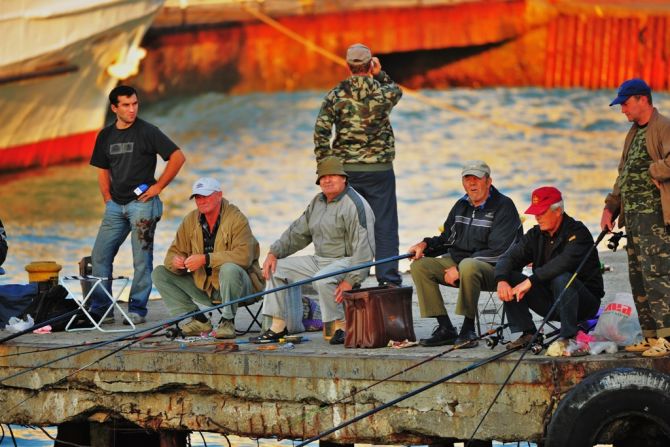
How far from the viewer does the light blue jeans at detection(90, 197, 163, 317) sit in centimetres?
934

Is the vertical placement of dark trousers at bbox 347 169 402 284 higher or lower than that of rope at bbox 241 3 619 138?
lower

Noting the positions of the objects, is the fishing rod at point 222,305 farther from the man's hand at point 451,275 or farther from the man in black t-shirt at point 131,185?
the man in black t-shirt at point 131,185

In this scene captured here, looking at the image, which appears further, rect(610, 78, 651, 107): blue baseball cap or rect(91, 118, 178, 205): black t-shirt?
rect(91, 118, 178, 205): black t-shirt

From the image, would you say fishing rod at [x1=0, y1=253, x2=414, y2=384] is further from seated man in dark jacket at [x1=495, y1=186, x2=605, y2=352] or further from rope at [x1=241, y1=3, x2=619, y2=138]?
rope at [x1=241, y1=3, x2=619, y2=138]

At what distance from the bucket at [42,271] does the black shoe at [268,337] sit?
166 centimetres

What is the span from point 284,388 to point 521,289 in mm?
1308

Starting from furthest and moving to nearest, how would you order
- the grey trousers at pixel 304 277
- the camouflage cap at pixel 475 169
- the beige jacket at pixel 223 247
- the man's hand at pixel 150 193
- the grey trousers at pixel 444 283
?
the man's hand at pixel 150 193 → the beige jacket at pixel 223 247 → the grey trousers at pixel 304 277 → the camouflage cap at pixel 475 169 → the grey trousers at pixel 444 283

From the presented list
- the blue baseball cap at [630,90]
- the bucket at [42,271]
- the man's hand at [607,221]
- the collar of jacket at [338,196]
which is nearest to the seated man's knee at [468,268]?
the man's hand at [607,221]

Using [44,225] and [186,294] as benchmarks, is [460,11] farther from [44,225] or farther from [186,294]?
[186,294]

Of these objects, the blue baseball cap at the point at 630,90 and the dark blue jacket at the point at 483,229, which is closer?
the blue baseball cap at the point at 630,90

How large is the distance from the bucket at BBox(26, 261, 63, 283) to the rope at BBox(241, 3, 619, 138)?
12.9m

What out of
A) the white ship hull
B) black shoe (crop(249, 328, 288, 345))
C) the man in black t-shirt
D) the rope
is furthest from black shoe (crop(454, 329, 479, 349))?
the rope

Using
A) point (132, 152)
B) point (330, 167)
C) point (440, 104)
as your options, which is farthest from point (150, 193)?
point (440, 104)

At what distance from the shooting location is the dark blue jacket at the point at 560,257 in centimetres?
741
